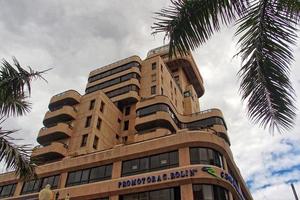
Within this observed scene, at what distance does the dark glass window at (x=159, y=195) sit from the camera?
23075 mm

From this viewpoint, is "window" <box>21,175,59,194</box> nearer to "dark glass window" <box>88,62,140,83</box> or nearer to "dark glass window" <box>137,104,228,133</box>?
"dark glass window" <box>137,104,228,133</box>

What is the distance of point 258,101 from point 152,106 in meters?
36.0

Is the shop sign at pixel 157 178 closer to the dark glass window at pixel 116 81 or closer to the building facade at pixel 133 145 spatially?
the building facade at pixel 133 145

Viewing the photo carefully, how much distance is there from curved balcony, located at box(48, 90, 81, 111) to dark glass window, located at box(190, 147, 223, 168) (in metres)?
26.9

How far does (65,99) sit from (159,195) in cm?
2826

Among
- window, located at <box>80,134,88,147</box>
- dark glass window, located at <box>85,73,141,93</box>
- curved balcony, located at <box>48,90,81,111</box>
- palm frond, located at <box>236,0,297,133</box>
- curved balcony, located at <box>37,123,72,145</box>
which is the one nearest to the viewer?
palm frond, located at <box>236,0,297,133</box>

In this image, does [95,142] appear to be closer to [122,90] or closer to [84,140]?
[84,140]

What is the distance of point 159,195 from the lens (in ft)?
77.7

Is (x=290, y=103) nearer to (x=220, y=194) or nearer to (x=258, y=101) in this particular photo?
(x=258, y=101)

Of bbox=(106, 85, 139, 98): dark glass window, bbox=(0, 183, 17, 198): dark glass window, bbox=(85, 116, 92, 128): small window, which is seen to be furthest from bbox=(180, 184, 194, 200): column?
bbox=(106, 85, 139, 98): dark glass window

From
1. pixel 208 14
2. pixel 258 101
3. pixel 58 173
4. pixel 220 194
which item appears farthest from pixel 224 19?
pixel 58 173

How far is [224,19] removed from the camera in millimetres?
4176

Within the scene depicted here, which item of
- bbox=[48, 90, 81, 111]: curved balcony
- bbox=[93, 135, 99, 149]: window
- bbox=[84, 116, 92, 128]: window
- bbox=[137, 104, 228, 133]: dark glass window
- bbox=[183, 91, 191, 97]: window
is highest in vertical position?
bbox=[183, 91, 191, 97]: window

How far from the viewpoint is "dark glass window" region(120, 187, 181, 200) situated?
23.1 metres
